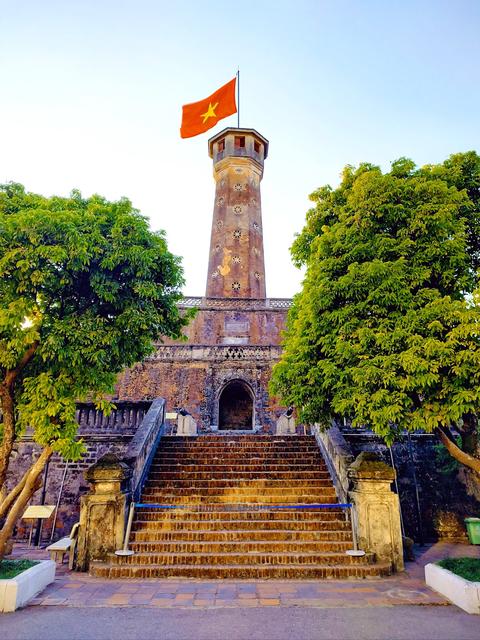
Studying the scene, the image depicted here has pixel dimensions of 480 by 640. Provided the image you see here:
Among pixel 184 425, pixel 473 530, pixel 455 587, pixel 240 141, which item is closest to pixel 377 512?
pixel 455 587

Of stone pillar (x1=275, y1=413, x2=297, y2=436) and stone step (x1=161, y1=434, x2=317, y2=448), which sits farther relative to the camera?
stone pillar (x1=275, y1=413, x2=297, y2=436)

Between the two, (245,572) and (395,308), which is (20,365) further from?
(395,308)

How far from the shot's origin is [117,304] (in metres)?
6.96

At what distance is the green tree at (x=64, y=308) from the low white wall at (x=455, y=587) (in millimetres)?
5368

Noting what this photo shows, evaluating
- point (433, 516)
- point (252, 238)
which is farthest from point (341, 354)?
point (252, 238)

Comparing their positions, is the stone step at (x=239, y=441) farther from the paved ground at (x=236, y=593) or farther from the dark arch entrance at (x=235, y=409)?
the dark arch entrance at (x=235, y=409)

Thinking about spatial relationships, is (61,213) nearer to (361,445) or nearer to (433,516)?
(361,445)

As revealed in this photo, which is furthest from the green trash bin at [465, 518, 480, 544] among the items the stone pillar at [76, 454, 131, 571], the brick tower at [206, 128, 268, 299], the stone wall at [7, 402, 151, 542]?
the brick tower at [206, 128, 268, 299]

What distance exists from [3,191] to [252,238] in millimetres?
19095

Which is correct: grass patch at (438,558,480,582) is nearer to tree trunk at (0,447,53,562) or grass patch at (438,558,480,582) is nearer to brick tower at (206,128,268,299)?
tree trunk at (0,447,53,562)

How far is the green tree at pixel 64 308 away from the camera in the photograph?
6074 millimetres

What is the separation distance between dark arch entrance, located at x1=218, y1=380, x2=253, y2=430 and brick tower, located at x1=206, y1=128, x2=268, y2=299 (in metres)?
6.13

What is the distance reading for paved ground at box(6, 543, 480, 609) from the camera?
518 cm

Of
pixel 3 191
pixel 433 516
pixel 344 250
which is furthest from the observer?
pixel 433 516
